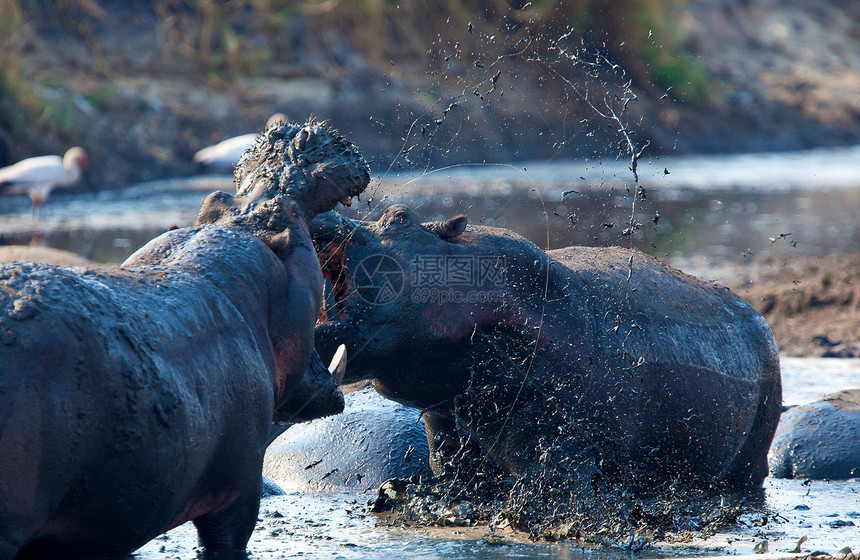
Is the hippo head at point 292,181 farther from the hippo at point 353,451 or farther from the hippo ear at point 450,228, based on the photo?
the hippo at point 353,451

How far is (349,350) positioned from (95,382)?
190cm

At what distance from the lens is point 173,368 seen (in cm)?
364

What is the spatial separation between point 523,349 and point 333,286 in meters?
0.96

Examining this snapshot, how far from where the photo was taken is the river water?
5.09 meters

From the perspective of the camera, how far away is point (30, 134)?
68.9ft

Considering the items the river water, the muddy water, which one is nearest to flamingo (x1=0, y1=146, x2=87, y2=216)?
the river water

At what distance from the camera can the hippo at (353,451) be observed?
6.36 meters

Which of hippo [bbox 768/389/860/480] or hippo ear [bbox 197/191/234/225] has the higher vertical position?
hippo ear [bbox 197/191/234/225]

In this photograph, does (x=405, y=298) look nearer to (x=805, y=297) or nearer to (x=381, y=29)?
(x=805, y=297)

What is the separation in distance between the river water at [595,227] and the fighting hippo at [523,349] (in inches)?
16.7

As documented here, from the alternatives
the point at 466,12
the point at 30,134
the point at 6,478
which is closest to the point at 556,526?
the point at 6,478

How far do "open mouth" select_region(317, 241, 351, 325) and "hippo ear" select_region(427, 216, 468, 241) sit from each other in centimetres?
51

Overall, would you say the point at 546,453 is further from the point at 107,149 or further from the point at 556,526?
the point at 107,149

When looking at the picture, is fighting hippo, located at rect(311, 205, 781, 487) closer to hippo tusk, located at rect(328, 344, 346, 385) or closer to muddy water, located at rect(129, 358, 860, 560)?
hippo tusk, located at rect(328, 344, 346, 385)
